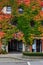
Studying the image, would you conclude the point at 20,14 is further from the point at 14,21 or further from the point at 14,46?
the point at 14,46

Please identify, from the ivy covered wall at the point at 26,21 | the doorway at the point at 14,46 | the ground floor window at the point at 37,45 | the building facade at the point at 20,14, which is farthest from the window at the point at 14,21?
the doorway at the point at 14,46

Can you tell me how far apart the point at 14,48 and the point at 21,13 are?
896 centimetres

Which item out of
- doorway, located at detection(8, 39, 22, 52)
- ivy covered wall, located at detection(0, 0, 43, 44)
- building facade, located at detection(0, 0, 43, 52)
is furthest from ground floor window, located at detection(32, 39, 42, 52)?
ivy covered wall, located at detection(0, 0, 43, 44)

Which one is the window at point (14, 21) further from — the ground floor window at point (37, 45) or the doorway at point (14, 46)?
the doorway at point (14, 46)

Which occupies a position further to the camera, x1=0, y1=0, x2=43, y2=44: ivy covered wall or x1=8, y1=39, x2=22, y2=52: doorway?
x1=8, y1=39, x2=22, y2=52: doorway

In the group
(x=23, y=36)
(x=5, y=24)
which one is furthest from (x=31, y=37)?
(x=5, y=24)

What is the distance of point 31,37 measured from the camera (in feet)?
127

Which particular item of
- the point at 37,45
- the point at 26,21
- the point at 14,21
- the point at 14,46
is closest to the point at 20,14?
the point at 26,21

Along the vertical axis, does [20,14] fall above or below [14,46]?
above

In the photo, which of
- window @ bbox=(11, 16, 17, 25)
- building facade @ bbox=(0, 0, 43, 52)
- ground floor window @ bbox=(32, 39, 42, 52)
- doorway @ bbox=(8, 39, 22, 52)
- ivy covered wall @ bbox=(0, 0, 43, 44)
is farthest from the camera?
doorway @ bbox=(8, 39, 22, 52)

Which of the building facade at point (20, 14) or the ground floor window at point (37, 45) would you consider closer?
the building facade at point (20, 14)

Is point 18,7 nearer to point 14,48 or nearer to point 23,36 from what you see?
point 23,36

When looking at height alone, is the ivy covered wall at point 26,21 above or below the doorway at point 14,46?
above

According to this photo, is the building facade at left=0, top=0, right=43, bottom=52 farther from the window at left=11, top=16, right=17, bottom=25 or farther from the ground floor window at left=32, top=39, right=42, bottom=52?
the window at left=11, top=16, right=17, bottom=25
